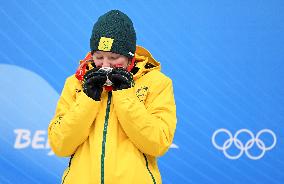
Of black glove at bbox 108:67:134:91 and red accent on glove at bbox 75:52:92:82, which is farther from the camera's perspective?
red accent on glove at bbox 75:52:92:82

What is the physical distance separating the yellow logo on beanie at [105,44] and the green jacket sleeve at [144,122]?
0.15 metres

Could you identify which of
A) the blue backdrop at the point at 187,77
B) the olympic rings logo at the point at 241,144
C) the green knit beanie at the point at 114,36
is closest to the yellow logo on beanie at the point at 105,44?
the green knit beanie at the point at 114,36

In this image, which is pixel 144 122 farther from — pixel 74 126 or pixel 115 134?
pixel 74 126

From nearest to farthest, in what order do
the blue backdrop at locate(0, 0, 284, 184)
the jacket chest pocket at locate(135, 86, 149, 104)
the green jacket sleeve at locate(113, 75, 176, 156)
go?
the green jacket sleeve at locate(113, 75, 176, 156) → the jacket chest pocket at locate(135, 86, 149, 104) → the blue backdrop at locate(0, 0, 284, 184)

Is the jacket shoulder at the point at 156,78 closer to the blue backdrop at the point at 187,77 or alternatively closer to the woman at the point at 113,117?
the woman at the point at 113,117

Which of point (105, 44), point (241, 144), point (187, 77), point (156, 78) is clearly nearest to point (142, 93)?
point (156, 78)

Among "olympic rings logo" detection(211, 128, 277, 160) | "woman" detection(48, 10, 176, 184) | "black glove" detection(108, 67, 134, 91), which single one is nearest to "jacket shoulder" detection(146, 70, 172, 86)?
"woman" detection(48, 10, 176, 184)

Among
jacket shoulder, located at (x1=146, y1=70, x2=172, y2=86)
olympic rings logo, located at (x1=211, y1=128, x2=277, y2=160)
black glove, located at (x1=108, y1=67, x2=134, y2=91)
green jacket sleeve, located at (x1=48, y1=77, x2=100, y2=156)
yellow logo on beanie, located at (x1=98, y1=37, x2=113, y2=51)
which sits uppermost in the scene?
olympic rings logo, located at (x1=211, y1=128, x2=277, y2=160)

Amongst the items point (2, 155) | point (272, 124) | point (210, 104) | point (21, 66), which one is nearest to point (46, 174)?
point (2, 155)

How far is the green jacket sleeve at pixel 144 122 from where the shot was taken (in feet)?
6.03

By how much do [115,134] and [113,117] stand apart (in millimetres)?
60

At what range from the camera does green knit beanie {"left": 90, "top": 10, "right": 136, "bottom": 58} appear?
1930 mm

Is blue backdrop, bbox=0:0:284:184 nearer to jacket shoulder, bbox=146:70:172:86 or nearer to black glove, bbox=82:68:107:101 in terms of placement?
jacket shoulder, bbox=146:70:172:86

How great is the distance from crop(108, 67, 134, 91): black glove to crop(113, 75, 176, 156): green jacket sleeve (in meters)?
0.02
